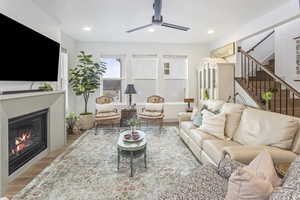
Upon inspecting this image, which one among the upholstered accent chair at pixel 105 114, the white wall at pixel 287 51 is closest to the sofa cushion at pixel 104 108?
the upholstered accent chair at pixel 105 114

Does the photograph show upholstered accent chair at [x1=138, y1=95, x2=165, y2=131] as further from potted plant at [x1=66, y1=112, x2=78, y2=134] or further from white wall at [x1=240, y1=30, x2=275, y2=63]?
white wall at [x1=240, y1=30, x2=275, y2=63]

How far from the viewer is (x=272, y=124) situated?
220 centimetres

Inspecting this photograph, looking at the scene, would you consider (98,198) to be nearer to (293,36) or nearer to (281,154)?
(281,154)

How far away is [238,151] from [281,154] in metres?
0.50

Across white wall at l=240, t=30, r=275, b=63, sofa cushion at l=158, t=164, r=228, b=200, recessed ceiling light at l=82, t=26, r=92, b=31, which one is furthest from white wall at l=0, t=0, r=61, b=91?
white wall at l=240, t=30, r=275, b=63

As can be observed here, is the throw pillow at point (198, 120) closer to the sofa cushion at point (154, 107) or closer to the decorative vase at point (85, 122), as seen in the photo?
the sofa cushion at point (154, 107)

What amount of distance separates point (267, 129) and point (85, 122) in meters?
4.37

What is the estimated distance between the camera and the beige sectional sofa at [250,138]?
1.92 meters

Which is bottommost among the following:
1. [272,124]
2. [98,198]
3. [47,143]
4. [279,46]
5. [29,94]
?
[98,198]

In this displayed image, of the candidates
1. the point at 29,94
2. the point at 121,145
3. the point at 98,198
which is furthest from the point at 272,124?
the point at 29,94

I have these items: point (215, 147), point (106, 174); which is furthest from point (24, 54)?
point (215, 147)

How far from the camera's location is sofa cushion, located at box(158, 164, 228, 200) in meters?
1.32

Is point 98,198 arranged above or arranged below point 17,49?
below

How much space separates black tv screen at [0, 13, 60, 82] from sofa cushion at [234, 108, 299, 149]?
10.9ft
